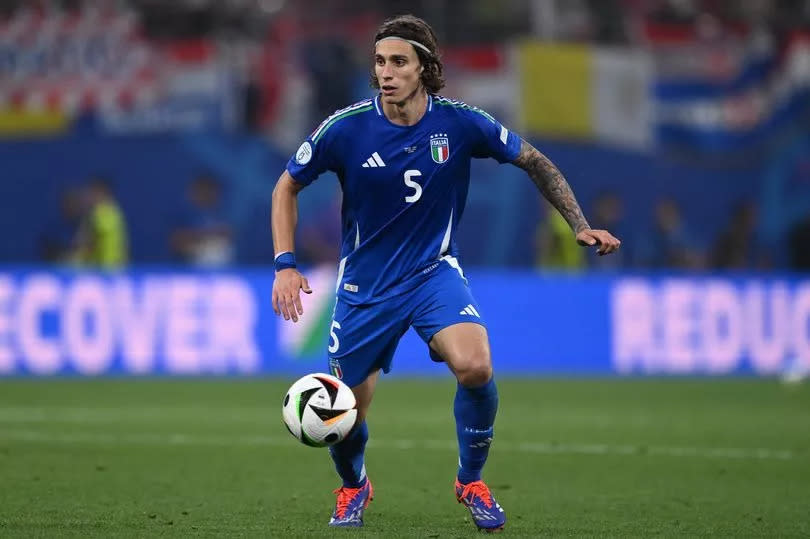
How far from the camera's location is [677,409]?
13922mm

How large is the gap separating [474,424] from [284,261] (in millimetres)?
1179

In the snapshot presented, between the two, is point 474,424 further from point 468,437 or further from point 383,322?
point 383,322

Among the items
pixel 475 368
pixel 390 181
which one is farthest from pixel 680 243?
pixel 475 368

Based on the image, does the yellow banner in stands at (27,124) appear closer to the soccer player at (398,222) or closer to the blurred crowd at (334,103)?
the blurred crowd at (334,103)

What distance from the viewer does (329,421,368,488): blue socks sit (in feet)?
23.3

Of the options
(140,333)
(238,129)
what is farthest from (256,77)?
(140,333)

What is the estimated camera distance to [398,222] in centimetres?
699

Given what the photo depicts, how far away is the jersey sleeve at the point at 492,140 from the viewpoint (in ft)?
23.3

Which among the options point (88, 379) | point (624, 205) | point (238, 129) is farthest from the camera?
point (624, 205)

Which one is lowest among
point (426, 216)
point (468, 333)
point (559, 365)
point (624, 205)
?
point (559, 365)

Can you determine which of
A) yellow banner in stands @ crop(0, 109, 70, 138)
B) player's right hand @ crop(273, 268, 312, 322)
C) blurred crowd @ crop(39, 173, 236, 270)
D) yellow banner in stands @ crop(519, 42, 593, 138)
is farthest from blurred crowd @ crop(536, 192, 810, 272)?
player's right hand @ crop(273, 268, 312, 322)

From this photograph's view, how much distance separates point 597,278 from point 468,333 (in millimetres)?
12406

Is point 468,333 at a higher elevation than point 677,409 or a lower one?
higher

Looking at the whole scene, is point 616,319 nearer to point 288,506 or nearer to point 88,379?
point 88,379
